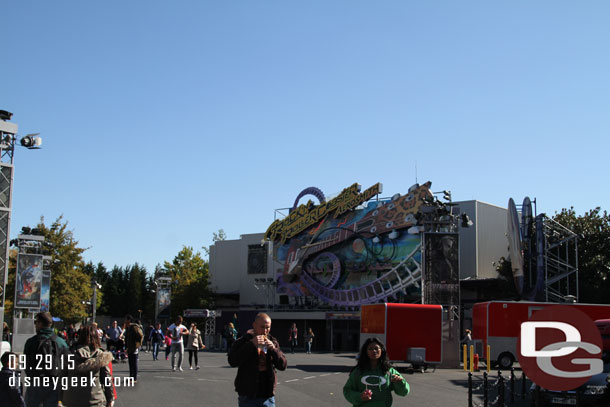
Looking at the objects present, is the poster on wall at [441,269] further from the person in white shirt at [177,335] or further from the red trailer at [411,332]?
the person in white shirt at [177,335]

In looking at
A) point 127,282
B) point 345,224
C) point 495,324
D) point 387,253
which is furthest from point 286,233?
point 127,282

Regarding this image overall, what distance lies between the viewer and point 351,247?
50.2 meters

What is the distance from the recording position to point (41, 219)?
49469 millimetres

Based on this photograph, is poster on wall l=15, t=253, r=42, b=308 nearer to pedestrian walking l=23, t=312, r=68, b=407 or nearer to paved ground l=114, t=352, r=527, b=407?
paved ground l=114, t=352, r=527, b=407

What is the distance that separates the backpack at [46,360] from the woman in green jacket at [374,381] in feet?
13.0

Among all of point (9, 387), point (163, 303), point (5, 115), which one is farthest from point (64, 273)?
point (9, 387)

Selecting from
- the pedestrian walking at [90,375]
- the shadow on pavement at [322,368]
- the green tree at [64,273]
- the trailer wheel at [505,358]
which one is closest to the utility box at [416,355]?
the shadow on pavement at [322,368]

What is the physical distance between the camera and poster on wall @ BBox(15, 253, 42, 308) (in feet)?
102

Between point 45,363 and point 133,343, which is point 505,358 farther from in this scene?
point 45,363

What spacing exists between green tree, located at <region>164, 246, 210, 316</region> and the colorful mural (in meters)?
12.9

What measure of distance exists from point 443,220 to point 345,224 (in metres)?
19.4

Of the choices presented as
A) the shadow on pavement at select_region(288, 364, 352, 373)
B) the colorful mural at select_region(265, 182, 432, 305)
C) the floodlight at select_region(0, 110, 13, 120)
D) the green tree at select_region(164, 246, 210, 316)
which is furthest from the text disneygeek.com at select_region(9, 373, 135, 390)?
the green tree at select_region(164, 246, 210, 316)

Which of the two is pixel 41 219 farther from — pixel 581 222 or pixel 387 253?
pixel 581 222

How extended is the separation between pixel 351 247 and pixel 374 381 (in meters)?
43.8
